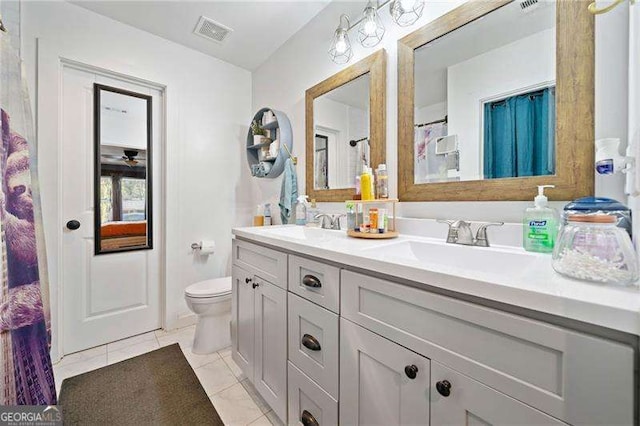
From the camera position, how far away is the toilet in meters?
1.79

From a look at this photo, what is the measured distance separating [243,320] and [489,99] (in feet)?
5.34

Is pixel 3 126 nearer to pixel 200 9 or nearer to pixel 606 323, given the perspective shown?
pixel 200 9

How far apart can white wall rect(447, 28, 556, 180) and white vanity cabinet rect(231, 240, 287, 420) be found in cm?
95

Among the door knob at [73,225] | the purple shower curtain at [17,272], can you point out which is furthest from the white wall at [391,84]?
the purple shower curtain at [17,272]

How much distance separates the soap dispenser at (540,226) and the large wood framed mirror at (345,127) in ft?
2.38

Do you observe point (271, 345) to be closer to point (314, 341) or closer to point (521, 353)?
point (314, 341)

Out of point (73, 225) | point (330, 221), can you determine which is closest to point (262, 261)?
point (330, 221)

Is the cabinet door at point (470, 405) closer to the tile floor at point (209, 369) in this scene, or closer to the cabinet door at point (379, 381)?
the cabinet door at point (379, 381)

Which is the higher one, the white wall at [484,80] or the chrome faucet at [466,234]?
the white wall at [484,80]

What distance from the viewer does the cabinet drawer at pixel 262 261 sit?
1.15m

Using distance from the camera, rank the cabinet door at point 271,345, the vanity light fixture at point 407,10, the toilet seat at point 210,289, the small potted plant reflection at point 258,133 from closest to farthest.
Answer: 1. the cabinet door at point 271,345
2. the vanity light fixture at point 407,10
3. the toilet seat at point 210,289
4. the small potted plant reflection at point 258,133

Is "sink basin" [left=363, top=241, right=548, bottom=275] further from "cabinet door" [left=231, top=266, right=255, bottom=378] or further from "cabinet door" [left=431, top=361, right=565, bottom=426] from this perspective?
"cabinet door" [left=231, top=266, right=255, bottom=378]

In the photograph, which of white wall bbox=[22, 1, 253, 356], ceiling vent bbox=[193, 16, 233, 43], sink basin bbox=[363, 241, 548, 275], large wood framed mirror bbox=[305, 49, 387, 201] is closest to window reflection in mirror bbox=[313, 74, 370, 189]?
large wood framed mirror bbox=[305, 49, 387, 201]

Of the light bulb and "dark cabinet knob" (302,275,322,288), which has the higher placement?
the light bulb
